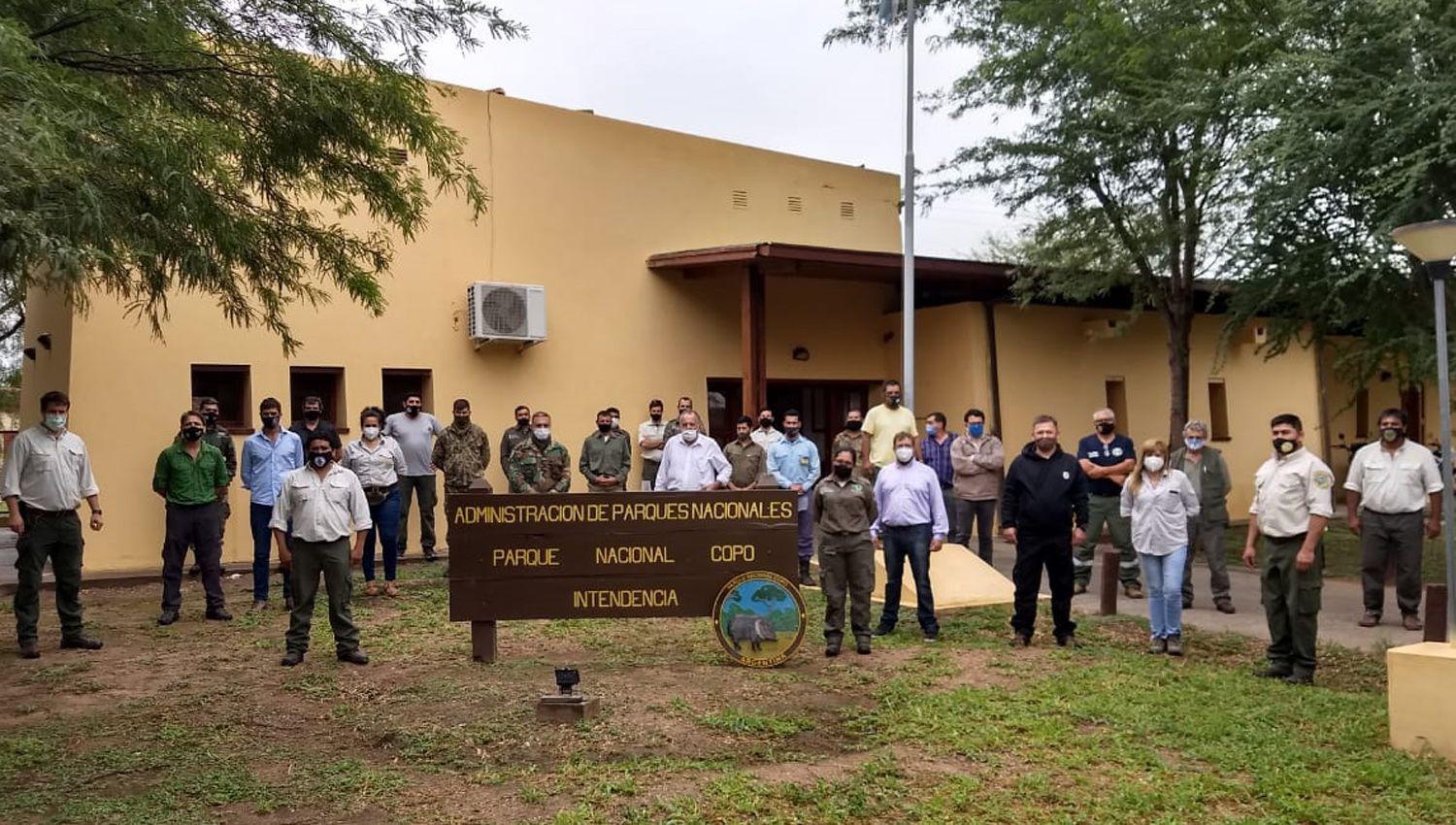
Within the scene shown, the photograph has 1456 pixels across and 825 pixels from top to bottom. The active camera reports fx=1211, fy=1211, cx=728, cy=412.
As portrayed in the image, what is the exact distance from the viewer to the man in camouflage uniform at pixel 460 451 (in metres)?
12.8

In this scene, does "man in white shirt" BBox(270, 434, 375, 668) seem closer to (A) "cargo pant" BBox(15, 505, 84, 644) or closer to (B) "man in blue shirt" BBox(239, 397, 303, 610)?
(A) "cargo pant" BBox(15, 505, 84, 644)

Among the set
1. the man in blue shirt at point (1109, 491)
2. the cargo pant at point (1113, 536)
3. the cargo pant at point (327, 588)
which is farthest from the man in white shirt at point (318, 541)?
the cargo pant at point (1113, 536)

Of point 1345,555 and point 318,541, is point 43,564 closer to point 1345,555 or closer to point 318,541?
point 318,541

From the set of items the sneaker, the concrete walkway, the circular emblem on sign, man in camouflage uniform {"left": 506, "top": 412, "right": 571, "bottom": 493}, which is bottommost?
the concrete walkway

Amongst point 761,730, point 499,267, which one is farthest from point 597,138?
point 761,730

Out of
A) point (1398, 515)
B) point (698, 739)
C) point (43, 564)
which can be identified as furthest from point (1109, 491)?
point (43, 564)

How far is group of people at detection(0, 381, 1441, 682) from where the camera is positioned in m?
8.70

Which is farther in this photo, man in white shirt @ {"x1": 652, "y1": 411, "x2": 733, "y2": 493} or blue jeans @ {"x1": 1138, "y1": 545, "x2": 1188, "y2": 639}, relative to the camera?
man in white shirt @ {"x1": 652, "y1": 411, "x2": 733, "y2": 493}

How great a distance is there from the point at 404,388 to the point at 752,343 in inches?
183

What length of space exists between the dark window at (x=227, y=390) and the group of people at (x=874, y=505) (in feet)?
7.44

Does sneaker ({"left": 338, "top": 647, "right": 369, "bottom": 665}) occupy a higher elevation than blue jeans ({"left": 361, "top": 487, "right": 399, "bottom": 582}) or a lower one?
lower

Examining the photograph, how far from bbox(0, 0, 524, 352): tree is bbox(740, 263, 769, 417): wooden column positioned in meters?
7.38

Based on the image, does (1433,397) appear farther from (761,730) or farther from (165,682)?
(165,682)

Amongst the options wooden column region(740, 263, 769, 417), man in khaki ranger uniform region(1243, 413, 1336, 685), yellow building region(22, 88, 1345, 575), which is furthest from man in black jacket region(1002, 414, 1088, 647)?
wooden column region(740, 263, 769, 417)
